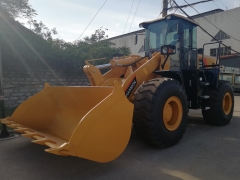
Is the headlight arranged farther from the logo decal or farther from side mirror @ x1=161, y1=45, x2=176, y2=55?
the logo decal

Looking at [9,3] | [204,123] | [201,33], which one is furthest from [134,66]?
[201,33]

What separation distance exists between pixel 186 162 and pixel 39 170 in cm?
230

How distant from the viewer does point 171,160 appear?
3.82 metres

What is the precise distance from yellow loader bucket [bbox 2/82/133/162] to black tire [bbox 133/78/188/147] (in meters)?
0.55

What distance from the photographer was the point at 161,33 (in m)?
5.86

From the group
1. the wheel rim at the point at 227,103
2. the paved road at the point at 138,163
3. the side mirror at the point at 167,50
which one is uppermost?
the side mirror at the point at 167,50

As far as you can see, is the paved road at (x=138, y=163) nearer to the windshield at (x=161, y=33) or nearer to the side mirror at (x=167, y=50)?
the side mirror at (x=167, y=50)

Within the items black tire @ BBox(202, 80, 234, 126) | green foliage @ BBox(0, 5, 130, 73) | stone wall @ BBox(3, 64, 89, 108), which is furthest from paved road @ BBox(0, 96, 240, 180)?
green foliage @ BBox(0, 5, 130, 73)

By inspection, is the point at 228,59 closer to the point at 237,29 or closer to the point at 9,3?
the point at 237,29

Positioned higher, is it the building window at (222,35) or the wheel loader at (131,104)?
the building window at (222,35)

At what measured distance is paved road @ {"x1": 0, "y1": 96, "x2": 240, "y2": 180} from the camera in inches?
129

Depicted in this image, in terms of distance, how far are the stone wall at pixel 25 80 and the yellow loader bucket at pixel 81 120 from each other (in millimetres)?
4493

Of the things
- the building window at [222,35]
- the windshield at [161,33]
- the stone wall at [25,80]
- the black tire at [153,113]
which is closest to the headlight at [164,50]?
the windshield at [161,33]

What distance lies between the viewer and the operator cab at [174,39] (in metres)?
5.69
